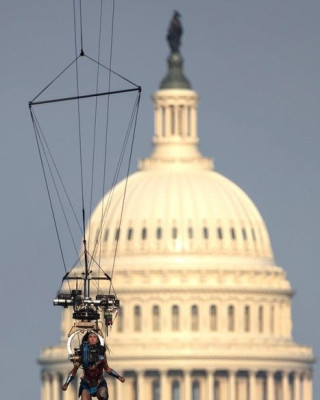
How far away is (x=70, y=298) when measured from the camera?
45.8 metres

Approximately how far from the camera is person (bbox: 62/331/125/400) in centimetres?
4259

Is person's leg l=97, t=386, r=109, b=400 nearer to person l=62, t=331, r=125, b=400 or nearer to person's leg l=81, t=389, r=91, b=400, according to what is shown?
person l=62, t=331, r=125, b=400

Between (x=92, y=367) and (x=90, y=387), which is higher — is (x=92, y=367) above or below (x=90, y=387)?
above

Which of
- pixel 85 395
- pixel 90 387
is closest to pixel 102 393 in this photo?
pixel 85 395

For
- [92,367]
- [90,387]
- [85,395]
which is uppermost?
[92,367]

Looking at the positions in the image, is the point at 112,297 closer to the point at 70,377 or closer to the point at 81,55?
the point at 70,377

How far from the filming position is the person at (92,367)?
140ft

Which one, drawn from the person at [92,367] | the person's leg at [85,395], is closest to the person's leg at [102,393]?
the person at [92,367]

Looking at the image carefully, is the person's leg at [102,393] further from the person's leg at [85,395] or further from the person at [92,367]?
the person's leg at [85,395]

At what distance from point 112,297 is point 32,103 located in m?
3.95

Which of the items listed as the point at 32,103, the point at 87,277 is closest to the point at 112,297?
the point at 87,277

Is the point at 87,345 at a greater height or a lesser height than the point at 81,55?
lesser

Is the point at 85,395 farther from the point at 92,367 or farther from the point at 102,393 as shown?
the point at 92,367

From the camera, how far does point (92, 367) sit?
141 feet
